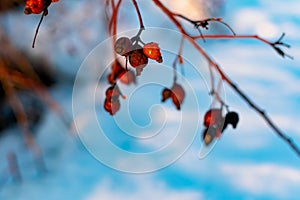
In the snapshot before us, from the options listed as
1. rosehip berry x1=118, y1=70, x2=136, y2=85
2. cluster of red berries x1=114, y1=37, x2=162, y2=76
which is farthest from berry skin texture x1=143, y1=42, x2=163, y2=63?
rosehip berry x1=118, y1=70, x2=136, y2=85

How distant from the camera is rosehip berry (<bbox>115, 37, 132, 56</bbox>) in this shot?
1.80 feet

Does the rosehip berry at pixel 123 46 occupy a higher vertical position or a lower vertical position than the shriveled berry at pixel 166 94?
higher

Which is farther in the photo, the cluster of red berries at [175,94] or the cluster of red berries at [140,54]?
the cluster of red berries at [175,94]

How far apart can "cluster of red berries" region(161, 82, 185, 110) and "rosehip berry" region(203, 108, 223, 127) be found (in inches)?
1.6

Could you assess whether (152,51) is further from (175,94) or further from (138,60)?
(175,94)

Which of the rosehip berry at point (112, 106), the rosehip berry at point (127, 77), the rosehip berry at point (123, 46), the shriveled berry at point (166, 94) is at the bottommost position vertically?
the rosehip berry at point (112, 106)

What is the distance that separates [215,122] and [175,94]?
2.6 inches

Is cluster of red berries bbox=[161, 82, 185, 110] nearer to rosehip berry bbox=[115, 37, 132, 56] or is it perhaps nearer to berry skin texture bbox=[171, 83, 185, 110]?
berry skin texture bbox=[171, 83, 185, 110]

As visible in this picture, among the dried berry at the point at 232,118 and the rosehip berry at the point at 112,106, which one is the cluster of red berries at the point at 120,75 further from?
the dried berry at the point at 232,118

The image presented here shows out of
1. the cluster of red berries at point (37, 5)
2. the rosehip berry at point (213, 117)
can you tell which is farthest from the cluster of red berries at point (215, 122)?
the cluster of red berries at point (37, 5)

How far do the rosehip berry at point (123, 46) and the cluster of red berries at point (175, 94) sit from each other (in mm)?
105

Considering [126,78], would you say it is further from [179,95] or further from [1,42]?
[1,42]

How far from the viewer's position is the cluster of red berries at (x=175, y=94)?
633 mm

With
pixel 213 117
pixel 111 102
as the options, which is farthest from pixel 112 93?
pixel 213 117
